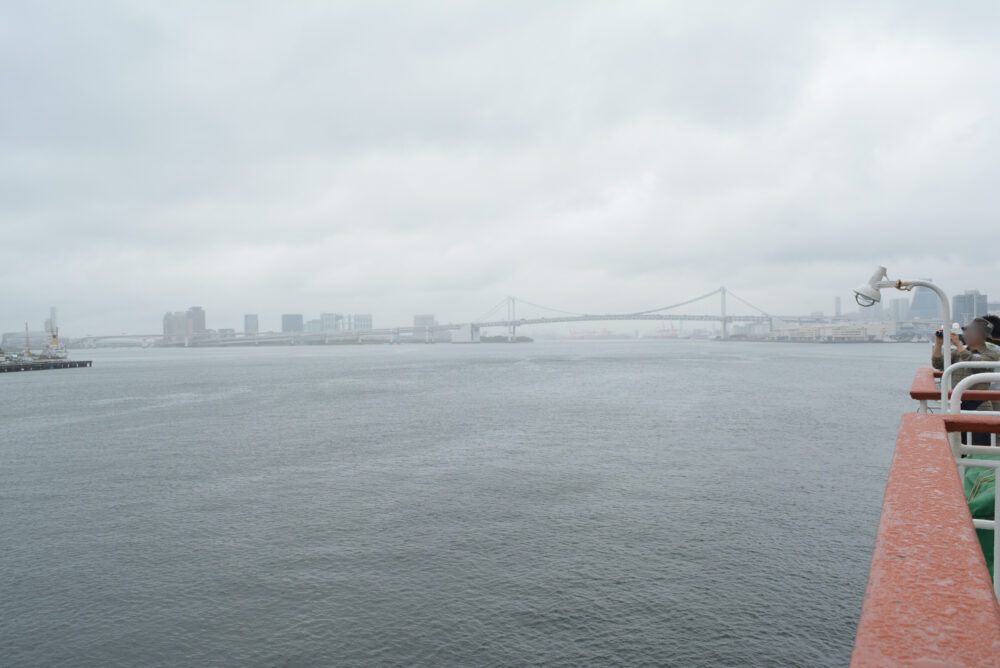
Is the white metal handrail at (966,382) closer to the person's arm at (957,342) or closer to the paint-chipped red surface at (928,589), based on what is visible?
the paint-chipped red surface at (928,589)

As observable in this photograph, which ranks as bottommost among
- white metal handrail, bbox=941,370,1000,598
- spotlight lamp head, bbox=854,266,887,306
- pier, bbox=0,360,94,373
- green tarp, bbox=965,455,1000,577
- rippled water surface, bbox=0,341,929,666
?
rippled water surface, bbox=0,341,929,666

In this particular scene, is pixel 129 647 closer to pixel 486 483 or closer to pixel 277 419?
pixel 486 483

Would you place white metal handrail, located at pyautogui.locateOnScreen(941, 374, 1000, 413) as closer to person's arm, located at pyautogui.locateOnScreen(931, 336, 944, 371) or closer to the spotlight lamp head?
the spotlight lamp head

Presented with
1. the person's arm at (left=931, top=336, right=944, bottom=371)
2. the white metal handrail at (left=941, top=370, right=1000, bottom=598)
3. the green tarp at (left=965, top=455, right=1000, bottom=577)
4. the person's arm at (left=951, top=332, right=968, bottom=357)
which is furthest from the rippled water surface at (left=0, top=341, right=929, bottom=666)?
the white metal handrail at (left=941, top=370, right=1000, bottom=598)

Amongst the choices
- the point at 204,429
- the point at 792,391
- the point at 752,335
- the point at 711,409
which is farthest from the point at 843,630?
the point at 752,335

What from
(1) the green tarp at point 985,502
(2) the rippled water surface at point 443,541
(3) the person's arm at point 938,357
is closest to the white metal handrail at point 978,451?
(1) the green tarp at point 985,502

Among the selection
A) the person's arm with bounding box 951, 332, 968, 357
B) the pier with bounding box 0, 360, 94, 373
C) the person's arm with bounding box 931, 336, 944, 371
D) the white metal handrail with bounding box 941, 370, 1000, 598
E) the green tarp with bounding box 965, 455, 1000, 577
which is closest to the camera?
the white metal handrail with bounding box 941, 370, 1000, 598
